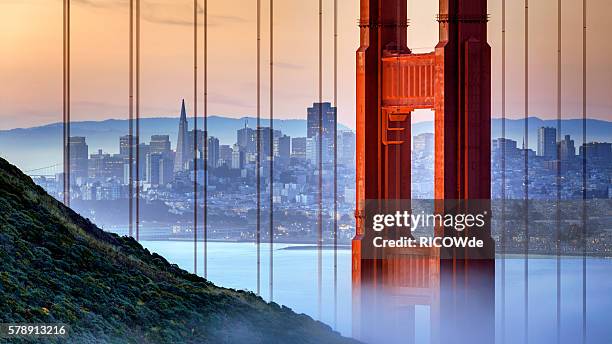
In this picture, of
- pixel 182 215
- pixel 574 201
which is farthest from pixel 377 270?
pixel 574 201

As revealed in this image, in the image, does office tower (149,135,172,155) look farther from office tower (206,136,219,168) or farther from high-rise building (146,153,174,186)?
office tower (206,136,219,168)

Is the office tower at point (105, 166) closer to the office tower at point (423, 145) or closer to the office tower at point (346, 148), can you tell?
the office tower at point (346, 148)

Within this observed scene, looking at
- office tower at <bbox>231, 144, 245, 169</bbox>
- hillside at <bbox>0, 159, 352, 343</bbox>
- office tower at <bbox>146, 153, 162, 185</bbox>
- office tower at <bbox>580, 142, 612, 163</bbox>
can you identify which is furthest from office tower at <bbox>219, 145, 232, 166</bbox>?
office tower at <bbox>580, 142, 612, 163</bbox>

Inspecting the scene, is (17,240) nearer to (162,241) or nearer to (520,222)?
(162,241)

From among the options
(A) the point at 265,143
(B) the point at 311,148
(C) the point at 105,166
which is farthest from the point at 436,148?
(C) the point at 105,166

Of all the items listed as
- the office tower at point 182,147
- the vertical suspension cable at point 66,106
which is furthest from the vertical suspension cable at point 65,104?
the office tower at point 182,147

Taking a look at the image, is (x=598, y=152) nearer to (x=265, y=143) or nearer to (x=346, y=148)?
(x=346, y=148)
